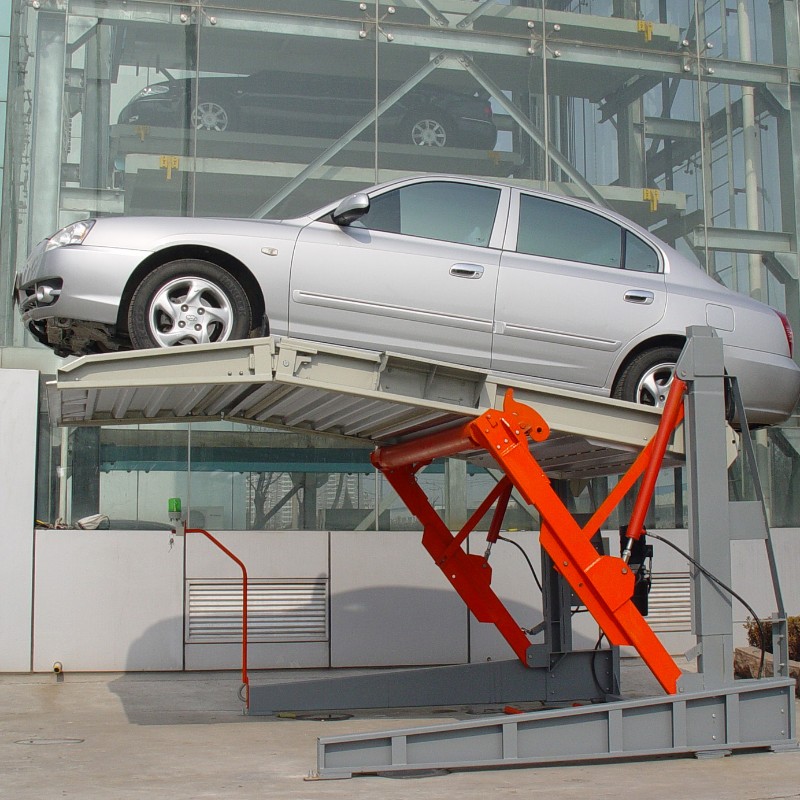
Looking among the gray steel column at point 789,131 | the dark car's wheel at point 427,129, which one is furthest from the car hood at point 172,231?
the gray steel column at point 789,131

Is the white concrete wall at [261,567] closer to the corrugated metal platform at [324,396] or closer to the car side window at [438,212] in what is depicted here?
the corrugated metal platform at [324,396]

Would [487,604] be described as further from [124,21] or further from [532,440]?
[124,21]

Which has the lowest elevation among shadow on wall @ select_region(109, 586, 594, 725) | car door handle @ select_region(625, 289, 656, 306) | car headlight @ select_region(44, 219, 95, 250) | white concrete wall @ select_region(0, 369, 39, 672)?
shadow on wall @ select_region(109, 586, 594, 725)

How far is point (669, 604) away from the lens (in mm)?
11969

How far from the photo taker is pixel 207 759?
6012mm

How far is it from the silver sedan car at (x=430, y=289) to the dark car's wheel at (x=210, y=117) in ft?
19.4

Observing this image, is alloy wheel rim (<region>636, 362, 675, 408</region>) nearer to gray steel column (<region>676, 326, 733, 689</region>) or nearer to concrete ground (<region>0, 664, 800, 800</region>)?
gray steel column (<region>676, 326, 733, 689</region>)

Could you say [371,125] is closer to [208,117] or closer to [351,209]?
[208,117]

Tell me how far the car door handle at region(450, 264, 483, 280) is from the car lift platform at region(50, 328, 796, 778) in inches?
28.5

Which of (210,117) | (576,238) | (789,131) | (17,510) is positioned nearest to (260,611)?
(17,510)

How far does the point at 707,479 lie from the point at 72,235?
3.87 meters

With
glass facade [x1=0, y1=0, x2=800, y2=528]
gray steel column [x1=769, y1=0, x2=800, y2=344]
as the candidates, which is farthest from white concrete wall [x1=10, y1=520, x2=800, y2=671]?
gray steel column [x1=769, y1=0, x2=800, y2=344]

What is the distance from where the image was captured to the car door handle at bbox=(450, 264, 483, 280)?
6.55m

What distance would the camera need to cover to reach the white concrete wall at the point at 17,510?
34.6 ft
